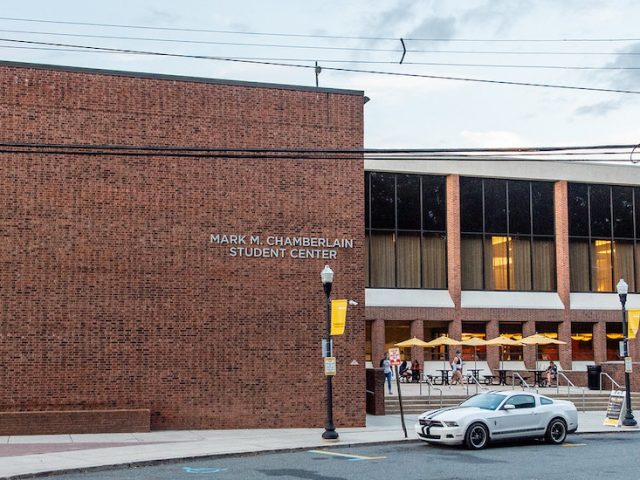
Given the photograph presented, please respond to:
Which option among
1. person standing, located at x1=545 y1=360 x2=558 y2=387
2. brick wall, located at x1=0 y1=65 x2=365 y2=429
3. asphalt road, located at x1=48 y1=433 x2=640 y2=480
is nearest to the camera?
asphalt road, located at x1=48 y1=433 x2=640 y2=480

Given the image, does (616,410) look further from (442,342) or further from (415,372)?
(415,372)

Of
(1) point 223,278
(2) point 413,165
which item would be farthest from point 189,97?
(2) point 413,165

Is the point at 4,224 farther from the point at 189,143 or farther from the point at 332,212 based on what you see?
the point at 332,212

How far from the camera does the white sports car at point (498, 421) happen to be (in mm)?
22422

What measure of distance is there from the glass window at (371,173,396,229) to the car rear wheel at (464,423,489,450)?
24.4 meters

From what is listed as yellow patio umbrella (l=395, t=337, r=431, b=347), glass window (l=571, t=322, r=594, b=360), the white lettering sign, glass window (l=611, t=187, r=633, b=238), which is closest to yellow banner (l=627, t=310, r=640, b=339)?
the white lettering sign

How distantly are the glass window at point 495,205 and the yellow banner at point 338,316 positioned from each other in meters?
24.7

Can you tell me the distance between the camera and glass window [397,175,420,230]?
46.9 metres

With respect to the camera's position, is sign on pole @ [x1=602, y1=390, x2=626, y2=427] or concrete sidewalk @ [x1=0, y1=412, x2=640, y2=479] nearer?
concrete sidewalk @ [x1=0, y1=412, x2=640, y2=479]

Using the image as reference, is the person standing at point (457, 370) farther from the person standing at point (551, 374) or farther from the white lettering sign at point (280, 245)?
the white lettering sign at point (280, 245)

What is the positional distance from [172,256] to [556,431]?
11539mm

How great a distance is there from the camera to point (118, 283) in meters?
26.1

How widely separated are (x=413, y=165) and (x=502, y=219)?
229 inches

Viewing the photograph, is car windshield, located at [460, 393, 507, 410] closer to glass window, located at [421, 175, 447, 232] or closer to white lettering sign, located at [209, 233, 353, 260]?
white lettering sign, located at [209, 233, 353, 260]
